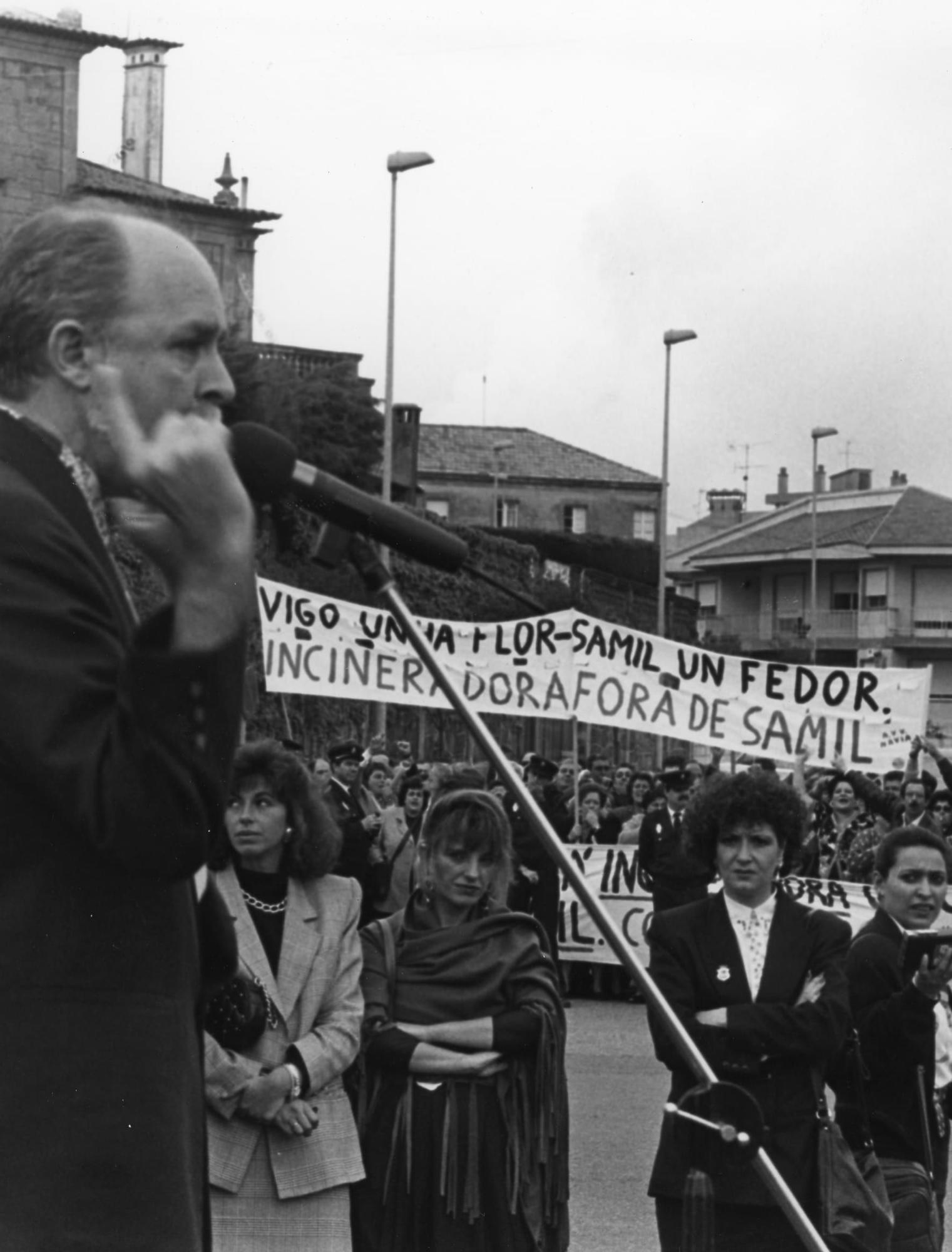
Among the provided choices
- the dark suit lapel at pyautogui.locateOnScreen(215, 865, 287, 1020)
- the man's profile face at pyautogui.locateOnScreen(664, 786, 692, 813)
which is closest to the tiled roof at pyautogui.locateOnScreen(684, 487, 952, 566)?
the man's profile face at pyautogui.locateOnScreen(664, 786, 692, 813)

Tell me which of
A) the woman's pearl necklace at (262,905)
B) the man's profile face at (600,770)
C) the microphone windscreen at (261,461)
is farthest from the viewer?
the man's profile face at (600,770)

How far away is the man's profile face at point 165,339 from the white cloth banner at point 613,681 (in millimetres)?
13785

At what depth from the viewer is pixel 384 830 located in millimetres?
14617

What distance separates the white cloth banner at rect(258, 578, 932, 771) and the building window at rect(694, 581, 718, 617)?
290 ft

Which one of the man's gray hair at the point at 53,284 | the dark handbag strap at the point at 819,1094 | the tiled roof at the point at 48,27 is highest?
the tiled roof at the point at 48,27

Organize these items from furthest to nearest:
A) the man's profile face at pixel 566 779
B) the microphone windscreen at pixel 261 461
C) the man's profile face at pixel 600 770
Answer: the man's profile face at pixel 600 770, the man's profile face at pixel 566 779, the microphone windscreen at pixel 261 461

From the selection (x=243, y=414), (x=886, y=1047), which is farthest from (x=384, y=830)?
(x=243, y=414)

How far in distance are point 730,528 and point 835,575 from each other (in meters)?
11.6

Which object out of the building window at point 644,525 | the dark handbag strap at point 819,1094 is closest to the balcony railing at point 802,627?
the building window at point 644,525

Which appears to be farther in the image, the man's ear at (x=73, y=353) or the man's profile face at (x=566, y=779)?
the man's profile face at (x=566, y=779)

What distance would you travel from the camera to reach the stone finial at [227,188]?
66.5 m

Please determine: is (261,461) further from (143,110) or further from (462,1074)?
(143,110)

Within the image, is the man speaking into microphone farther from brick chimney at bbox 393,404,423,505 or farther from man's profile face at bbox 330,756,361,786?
brick chimney at bbox 393,404,423,505

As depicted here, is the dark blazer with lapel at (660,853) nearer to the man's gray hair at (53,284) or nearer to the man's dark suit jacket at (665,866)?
the man's dark suit jacket at (665,866)
